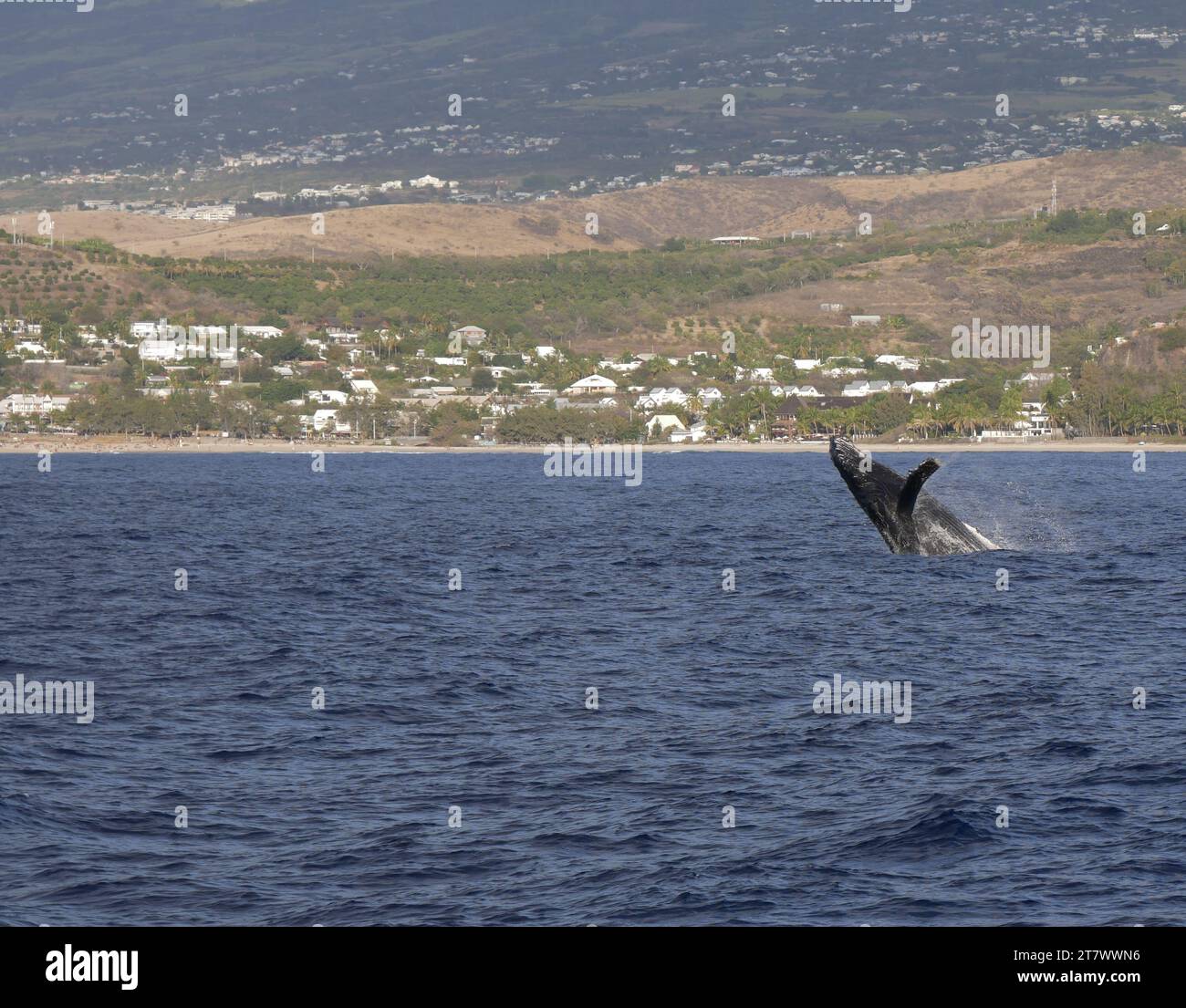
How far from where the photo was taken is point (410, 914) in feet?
66.0

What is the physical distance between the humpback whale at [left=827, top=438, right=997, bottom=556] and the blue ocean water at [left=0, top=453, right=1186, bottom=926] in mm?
1345

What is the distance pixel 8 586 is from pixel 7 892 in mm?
41323

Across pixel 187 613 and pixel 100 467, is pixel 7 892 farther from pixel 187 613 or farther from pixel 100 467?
pixel 100 467

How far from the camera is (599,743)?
97.2 feet

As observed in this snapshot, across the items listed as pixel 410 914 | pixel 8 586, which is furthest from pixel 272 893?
pixel 8 586

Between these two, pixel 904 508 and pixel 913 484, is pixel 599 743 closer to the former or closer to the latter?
pixel 913 484

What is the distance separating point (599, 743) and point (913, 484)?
16544 millimetres

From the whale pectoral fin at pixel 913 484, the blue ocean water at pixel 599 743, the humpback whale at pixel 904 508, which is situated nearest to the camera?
the blue ocean water at pixel 599 743

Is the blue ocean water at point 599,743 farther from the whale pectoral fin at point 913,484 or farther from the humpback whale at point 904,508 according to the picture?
the whale pectoral fin at point 913,484

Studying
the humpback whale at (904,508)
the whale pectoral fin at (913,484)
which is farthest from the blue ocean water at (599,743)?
the whale pectoral fin at (913,484)

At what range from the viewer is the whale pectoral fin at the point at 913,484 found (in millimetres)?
39950

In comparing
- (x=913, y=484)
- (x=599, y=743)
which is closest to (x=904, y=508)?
(x=913, y=484)

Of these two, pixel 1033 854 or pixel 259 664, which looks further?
pixel 259 664

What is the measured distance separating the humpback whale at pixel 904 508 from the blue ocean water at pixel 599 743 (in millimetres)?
1345
